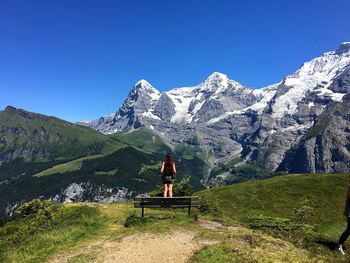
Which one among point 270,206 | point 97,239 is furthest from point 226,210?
point 97,239

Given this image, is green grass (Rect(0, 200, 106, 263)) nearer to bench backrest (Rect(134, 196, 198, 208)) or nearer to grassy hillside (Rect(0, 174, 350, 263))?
grassy hillside (Rect(0, 174, 350, 263))

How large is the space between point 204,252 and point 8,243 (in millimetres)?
15913

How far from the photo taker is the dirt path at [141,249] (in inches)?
874

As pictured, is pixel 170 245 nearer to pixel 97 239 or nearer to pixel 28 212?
pixel 97 239

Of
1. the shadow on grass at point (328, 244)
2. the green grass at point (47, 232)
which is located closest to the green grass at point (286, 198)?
the green grass at point (47, 232)

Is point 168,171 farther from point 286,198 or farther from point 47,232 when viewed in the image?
point 286,198

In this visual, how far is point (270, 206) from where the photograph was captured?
116375 mm

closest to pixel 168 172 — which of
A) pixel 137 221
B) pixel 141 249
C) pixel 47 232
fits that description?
pixel 137 221

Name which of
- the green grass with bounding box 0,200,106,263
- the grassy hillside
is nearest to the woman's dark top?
the grassy hillside

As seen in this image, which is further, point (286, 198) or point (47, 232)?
point (286, 198)

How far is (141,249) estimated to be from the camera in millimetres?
23578

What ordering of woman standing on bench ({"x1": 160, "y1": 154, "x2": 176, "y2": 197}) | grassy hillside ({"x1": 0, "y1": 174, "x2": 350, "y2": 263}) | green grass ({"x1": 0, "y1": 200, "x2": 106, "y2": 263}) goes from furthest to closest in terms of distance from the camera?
woman standing on bench ({"x1": 160, "y1": 154, "x2": 176, "y2": 197})
green grass ({"x1": 0, "y1": 200, "x2": 106, "y2": 263})
grassy hillside ({"x1": 0, "y1": 174, "x2": 350, "y2": 263})

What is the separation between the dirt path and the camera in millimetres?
22188

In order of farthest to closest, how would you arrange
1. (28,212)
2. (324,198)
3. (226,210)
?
(324,198)
(226,210)
(28,212)
